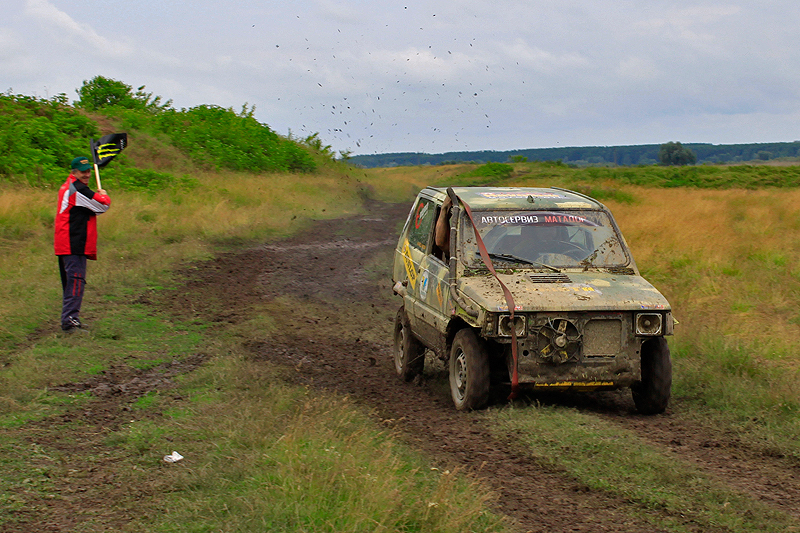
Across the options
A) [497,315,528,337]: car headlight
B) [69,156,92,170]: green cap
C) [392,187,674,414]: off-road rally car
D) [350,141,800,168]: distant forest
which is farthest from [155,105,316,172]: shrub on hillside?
[350,141,800,168]: distant forest

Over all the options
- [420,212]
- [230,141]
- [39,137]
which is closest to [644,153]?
[230,141]

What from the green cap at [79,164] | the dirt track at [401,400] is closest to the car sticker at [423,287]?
the dirt track at [401,400]

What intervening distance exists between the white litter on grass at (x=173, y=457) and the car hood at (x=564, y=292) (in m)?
2.45

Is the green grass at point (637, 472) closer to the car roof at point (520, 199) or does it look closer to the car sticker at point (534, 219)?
the car sticker at point (534, 219)

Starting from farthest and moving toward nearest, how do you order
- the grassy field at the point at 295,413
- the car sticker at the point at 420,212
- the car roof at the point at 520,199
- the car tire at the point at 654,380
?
1. the car sticker at the point at 420,212
2. the car roof at the point at 520,199
3. the car tire at the point at 654,380
4. the grassy field at the point at 295,413

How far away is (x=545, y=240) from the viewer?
708 cm

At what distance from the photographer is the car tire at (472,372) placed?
605 centimetres

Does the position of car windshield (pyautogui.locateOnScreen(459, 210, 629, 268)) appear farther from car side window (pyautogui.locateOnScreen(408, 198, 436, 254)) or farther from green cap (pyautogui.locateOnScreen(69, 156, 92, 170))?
green cap (pyautogui.locateOnScreen(69, 156, 92, 170))

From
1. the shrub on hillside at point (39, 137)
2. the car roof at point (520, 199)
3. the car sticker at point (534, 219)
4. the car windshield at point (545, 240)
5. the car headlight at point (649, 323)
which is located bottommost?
the car headlight at point (649, 323)

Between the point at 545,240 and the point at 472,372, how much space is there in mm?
1679

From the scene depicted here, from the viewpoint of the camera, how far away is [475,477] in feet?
15.6

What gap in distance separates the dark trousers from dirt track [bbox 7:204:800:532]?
65.2 inches

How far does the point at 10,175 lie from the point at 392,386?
1398cm

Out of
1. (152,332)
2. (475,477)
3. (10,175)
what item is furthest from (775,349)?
(10,175)
